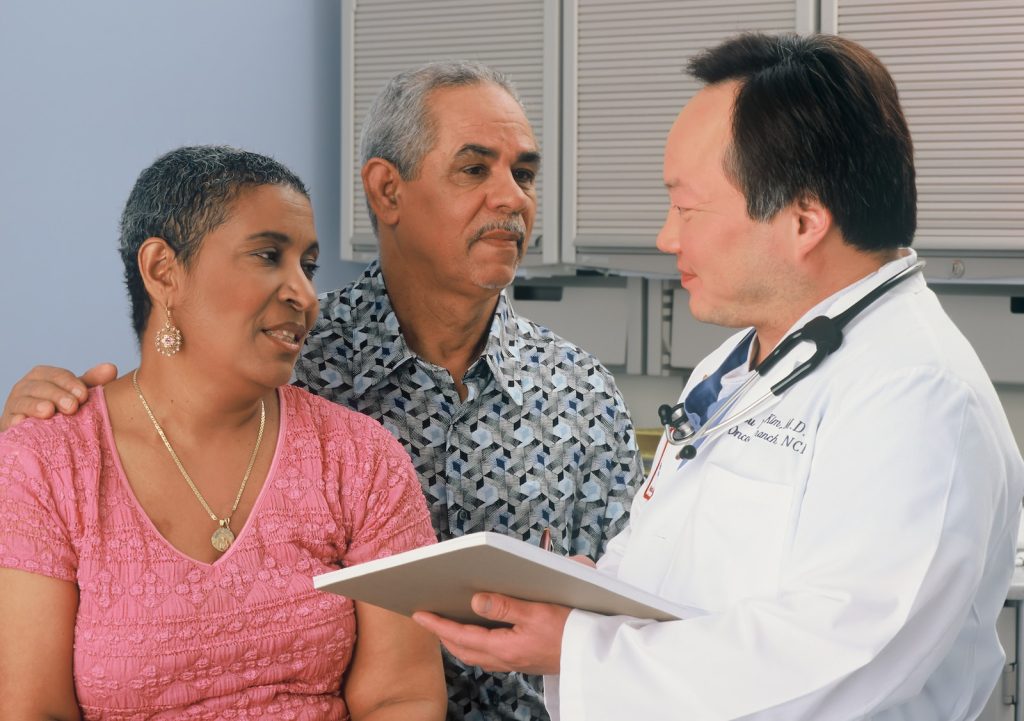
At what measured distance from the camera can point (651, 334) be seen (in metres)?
3.38

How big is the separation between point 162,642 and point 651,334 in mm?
2141

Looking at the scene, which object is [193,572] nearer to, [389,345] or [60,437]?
[60,437]

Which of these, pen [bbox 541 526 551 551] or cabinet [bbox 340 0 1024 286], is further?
cabinet [bbox 340 0 1024 286]

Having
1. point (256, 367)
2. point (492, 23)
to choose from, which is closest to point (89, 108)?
point (492, 23)

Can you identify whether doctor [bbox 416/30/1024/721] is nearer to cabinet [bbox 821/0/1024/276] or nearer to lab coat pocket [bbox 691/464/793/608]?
lab coat pocket [bbox 691/464/793/608]

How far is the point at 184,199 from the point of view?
1544 millimetres

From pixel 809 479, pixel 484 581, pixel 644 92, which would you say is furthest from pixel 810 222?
pixel 644 92

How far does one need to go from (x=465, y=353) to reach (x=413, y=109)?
400mm

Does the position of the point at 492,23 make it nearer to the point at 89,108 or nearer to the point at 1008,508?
the point at 89,108

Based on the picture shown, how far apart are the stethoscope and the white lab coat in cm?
1

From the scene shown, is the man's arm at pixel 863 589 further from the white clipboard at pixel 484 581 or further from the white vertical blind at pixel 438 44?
the white vertical blind at pixel 438 44

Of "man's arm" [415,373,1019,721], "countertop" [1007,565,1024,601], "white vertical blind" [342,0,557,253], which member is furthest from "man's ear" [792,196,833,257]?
"white vertical blind" [342,0,557,253]

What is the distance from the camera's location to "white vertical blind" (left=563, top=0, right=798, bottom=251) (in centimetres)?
311

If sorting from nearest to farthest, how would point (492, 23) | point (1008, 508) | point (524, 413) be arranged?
1. point (1008, 508)
2. point (524, 413)
3. point (492, 23)
